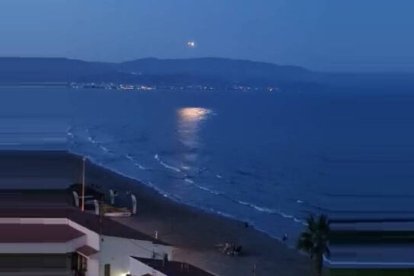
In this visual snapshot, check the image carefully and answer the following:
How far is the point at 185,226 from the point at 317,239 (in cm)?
1368

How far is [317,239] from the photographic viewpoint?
16.9m

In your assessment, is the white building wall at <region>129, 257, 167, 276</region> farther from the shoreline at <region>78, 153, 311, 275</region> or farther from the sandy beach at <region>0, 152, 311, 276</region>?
the shoreline at <region>78, 153, 311, 275</region>

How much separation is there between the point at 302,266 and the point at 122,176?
23.7 m

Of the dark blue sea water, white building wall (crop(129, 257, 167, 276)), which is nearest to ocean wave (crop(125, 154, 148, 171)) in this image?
the dark blue sea water

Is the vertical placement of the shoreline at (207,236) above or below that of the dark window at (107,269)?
below

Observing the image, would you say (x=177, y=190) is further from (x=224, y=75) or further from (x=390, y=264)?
(x=224, y=75)

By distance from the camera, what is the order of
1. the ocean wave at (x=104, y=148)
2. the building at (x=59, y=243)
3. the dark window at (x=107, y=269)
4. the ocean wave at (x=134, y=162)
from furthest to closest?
the ocean wave at (x=104, y=148), the ocean wave at (x=134, y=162), the dark window at (x=107, y=269), the building at (x=59, y=243)

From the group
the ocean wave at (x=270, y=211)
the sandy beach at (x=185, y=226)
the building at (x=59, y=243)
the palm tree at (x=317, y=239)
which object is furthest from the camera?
the ocean wave at (x=270, y=211)

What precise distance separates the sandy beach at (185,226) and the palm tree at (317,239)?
4.46 m

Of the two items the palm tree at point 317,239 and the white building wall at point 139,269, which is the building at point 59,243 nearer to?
the white building wall at point 139,269

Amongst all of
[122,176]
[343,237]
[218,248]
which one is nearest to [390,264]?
[343,237]

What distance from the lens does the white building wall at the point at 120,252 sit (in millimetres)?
14078

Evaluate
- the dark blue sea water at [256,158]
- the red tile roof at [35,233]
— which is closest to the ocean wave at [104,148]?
the dark blue sea water at [256,158]

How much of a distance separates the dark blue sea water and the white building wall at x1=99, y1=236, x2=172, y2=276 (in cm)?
482
